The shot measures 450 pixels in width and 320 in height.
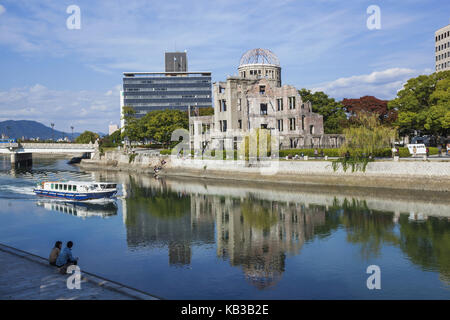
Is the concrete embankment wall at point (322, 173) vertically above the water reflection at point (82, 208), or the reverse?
the concrete embankment wall at point (322, 173)

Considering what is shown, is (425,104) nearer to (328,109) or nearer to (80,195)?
(328,109)

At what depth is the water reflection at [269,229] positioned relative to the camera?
3077 centimetres

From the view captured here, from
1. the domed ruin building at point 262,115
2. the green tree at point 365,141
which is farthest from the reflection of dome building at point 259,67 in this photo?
the green tree at point 365,141

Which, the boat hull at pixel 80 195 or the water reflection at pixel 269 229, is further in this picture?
the boat hull at pixel 80 195

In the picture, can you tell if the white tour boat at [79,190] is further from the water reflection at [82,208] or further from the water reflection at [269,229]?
the water reflection at [269,229]

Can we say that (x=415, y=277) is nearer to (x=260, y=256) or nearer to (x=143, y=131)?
(x=260, y=256)

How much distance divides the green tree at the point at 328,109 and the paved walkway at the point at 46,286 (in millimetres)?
99631

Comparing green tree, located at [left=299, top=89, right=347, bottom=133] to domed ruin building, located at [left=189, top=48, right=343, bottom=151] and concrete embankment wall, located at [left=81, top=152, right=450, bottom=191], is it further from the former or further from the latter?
concrete embankment wall, located at [left=81, top=152, right=450, bottom=191]

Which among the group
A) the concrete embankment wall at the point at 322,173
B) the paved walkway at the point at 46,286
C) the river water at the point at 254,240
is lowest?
the river water at the point at 254,240

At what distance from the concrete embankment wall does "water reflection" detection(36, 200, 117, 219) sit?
2647 cm

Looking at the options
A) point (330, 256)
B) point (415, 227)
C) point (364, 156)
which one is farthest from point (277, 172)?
point (330, 256)

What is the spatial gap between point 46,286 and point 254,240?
20.0m

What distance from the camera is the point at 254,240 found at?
120 ft

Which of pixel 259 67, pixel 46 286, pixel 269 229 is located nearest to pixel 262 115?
pixel 259 67
